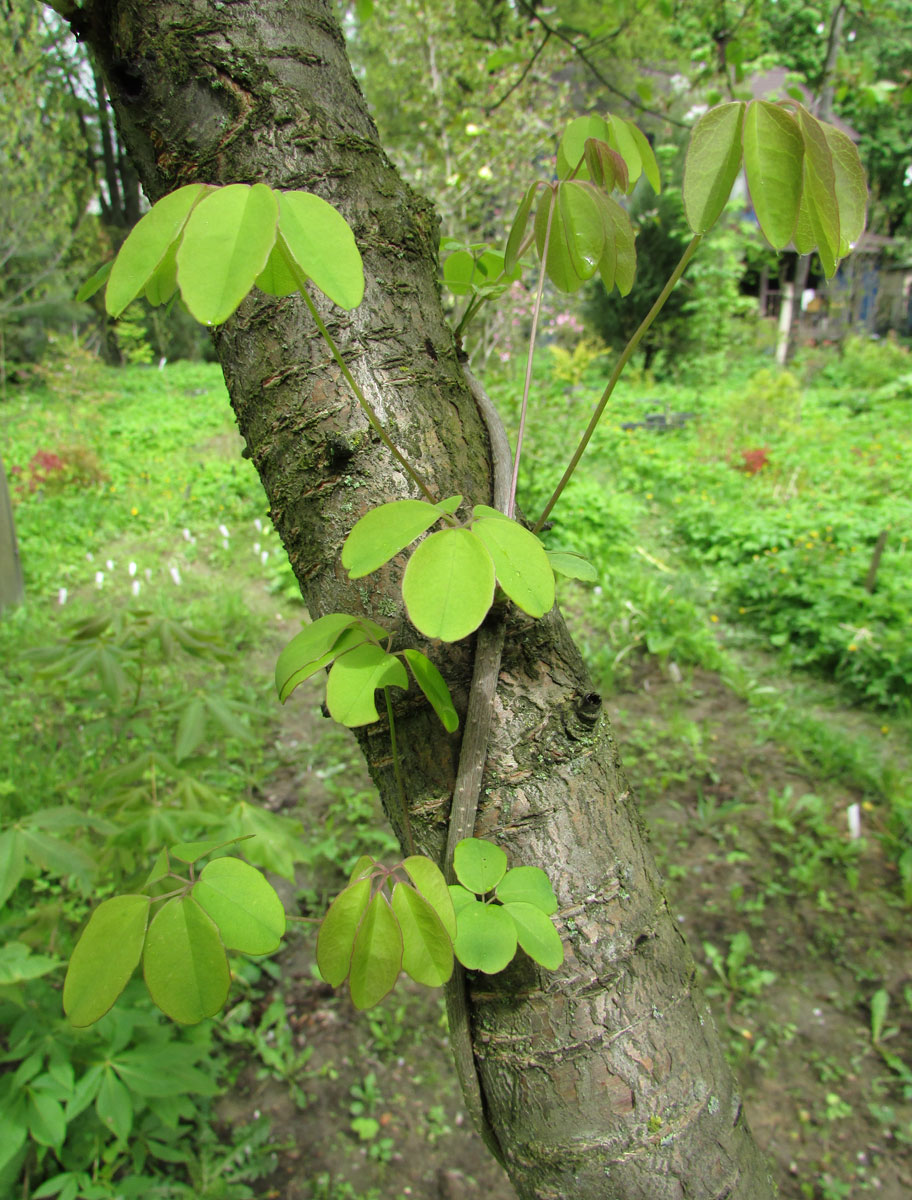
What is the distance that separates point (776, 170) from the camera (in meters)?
0.45

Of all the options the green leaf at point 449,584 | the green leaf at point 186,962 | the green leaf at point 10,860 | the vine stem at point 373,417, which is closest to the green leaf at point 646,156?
the vine stem at point 373,417

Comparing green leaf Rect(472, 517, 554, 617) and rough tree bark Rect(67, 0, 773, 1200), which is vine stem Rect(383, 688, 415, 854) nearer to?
rough tree bark Rect(67, 0, 773, 1200)

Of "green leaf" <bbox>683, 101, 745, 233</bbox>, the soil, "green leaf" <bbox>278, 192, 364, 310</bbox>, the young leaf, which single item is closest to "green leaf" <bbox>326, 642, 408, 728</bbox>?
the young leaf

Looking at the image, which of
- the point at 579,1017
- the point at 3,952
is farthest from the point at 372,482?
the point at 3,952

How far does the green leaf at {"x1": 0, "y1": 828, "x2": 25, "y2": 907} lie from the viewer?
1.28 m

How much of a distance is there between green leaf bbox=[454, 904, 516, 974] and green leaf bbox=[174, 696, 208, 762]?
4.36ft

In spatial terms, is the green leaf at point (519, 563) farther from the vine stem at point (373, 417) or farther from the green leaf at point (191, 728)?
the green leaf at point (191, 728)

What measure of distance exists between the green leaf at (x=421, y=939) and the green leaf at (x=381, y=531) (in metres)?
0.24

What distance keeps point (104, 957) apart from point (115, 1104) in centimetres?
131

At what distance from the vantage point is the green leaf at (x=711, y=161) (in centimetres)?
45

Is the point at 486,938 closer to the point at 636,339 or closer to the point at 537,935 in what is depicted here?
the point at 537,935

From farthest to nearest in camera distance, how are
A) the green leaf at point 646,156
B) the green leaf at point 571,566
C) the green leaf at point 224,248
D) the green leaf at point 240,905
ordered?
1. the green leaf at point 646,156
2. the green leaf at point 571,566
3. the green leaf at point 240,905
4. the green leaf at point 224,248

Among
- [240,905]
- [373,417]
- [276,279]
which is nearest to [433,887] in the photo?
[240,905]

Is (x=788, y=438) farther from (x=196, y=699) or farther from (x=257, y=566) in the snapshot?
(x=196, y=699)
